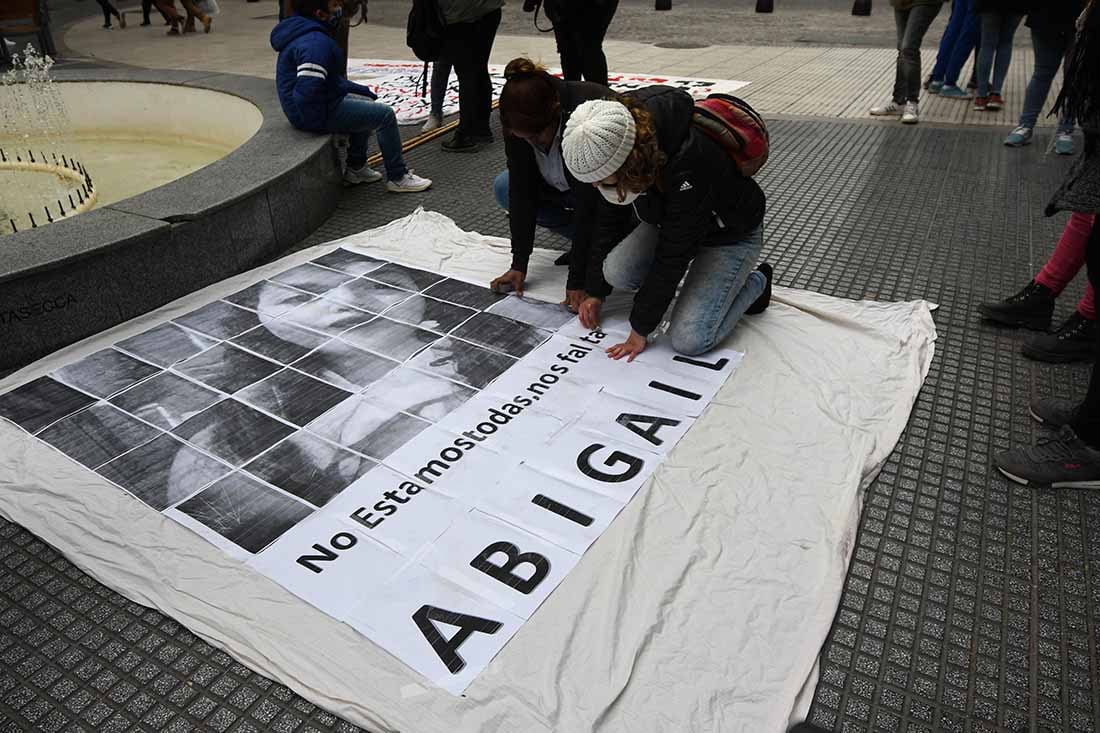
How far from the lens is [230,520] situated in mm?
1791

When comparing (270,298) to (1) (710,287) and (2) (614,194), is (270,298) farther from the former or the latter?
(1) (710,287)

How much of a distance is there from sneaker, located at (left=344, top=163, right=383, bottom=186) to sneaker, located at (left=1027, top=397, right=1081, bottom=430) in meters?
3.17

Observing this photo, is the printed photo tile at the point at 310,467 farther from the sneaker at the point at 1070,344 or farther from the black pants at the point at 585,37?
the black pants at the point at 585,37

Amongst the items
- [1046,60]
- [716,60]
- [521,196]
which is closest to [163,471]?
[521,196]

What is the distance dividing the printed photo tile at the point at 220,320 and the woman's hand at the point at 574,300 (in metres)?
1.08

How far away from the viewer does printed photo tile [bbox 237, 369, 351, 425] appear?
2176mm

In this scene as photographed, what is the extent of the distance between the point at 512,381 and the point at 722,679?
3.69 ft

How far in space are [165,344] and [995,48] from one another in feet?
17.1

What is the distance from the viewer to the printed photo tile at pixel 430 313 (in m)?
2.63

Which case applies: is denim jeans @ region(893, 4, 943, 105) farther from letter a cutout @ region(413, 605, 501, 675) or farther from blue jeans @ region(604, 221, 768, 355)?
letter a cutout @ region(413, 605, 501, 675)

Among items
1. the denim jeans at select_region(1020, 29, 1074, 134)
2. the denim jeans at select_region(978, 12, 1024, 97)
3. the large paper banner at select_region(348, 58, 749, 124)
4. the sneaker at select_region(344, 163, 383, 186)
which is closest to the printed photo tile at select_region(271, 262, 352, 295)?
the sneaker at select_region(344, 163, 383, 186)

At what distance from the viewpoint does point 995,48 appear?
4.93 metres

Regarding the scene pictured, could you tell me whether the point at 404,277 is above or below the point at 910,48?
below

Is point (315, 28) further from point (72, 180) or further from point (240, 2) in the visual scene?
point (240, 2)
